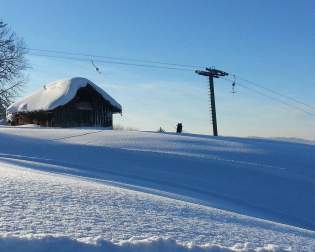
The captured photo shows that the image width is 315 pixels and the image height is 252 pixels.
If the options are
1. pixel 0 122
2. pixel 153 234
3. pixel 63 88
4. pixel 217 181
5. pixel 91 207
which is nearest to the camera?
pixel 153 234

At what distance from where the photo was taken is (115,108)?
39.9 m

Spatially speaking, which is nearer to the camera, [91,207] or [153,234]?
[153,234]

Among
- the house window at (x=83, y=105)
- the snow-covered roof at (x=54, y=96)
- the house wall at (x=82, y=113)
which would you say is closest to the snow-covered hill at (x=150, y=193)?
the snow-covered roof at (x=54, y=96)

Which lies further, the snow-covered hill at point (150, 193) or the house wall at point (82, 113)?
the house wall at point (82, 113)

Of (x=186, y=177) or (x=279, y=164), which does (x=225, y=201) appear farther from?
(x=279, y=164)

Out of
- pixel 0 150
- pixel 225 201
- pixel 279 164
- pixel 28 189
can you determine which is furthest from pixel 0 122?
pixel 28 189

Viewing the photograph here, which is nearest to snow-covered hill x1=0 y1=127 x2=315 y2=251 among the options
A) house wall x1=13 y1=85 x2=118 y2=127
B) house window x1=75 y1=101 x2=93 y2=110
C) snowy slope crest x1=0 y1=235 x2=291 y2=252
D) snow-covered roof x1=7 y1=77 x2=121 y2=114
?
snowy slope crest x1=0 y1=235 x2=291 y2=252

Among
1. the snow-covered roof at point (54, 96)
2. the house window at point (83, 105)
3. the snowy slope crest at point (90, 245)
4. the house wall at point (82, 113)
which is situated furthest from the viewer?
the house window at point (83, 105)

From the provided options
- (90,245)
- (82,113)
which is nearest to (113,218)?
(90,245)

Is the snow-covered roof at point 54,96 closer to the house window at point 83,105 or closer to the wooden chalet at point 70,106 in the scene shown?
the wooden chalet at point 70,106

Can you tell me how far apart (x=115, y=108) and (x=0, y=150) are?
20.9m

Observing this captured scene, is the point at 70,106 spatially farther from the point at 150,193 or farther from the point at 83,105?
the point at 150,193

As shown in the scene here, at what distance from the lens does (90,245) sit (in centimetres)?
466

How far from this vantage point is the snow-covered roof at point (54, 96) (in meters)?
36.8
